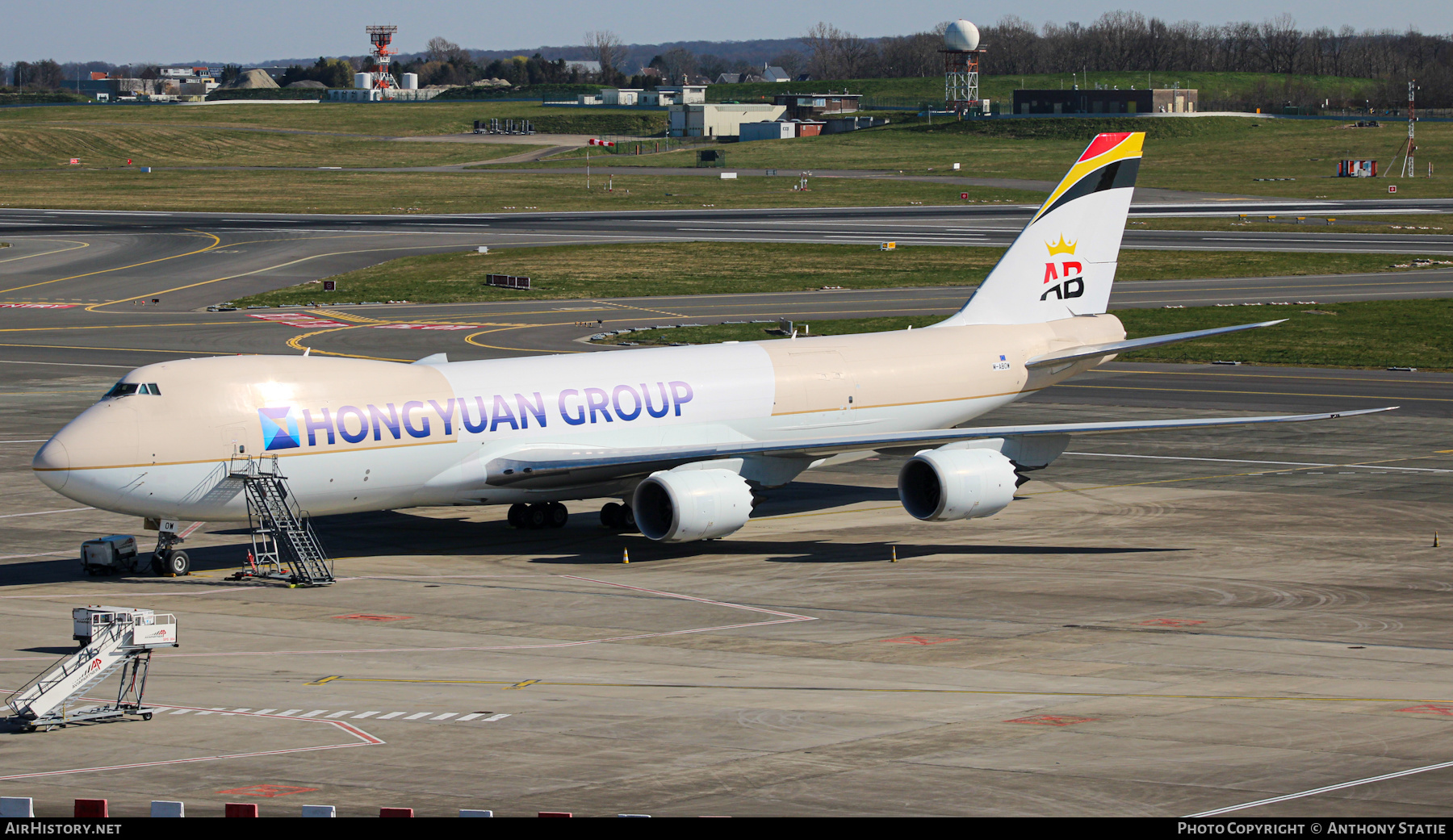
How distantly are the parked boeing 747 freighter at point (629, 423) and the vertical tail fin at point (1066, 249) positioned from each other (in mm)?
72

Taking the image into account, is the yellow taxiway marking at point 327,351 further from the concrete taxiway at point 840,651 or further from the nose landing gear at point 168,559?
the nose landing gear at point 168,559

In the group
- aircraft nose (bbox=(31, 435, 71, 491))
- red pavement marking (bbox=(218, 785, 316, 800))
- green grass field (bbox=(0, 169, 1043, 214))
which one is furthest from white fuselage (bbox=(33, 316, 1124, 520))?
green grass field (bbox=(0, 169, 1043, 214))

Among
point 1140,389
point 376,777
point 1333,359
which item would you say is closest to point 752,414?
point 376,777

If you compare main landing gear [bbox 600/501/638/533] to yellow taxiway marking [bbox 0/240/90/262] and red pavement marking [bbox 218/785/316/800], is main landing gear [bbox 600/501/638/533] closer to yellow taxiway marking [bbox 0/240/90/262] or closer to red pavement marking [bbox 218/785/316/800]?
red pavement marking [bbox 218/785/316/800]

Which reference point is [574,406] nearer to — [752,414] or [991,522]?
[752,414]

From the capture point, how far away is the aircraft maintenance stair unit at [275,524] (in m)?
33.2

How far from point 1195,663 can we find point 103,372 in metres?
52.6

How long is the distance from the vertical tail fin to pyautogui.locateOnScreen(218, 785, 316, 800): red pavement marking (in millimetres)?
28972

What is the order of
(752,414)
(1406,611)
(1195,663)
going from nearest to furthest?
(1195,663), (1406,611), (752,414)

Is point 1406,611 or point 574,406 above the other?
point 574,406

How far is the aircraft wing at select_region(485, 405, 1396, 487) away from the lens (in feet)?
118

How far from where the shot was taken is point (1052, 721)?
21.9 meters

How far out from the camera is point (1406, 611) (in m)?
29.4

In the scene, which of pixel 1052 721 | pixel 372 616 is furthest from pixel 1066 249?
pixel 1052 721
